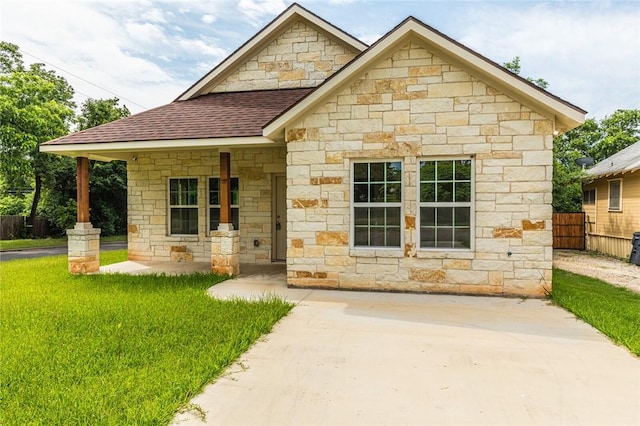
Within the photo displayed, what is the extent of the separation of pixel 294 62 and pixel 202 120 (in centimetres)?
337

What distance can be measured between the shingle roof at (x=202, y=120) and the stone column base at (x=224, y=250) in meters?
2.09

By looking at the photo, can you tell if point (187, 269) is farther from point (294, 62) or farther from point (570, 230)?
point (570, 230)

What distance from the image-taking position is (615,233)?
14414 mm

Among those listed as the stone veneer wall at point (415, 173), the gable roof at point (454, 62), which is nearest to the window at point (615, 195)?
the gable roof at point (454, 62)

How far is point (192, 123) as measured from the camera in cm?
872

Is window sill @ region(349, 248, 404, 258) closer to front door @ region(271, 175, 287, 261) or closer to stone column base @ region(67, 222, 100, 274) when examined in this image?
front door @ region(271, 175, 287, 261)

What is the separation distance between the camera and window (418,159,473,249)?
22.6 feet

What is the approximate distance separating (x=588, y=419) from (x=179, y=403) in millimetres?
3171

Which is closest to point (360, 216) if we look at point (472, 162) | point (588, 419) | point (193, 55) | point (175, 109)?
point (472, 162)

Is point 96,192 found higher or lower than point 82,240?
higher

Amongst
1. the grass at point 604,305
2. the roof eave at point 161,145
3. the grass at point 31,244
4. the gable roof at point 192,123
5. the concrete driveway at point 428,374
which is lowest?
the grass at point 31,244

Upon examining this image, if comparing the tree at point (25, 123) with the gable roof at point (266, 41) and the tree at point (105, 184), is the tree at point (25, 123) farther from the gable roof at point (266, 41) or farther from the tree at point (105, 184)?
the gable roof at point (266, 41)

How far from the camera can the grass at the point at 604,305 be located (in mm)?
4716

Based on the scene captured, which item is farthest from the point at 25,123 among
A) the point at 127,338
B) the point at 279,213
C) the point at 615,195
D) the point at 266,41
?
the point at 615,195
